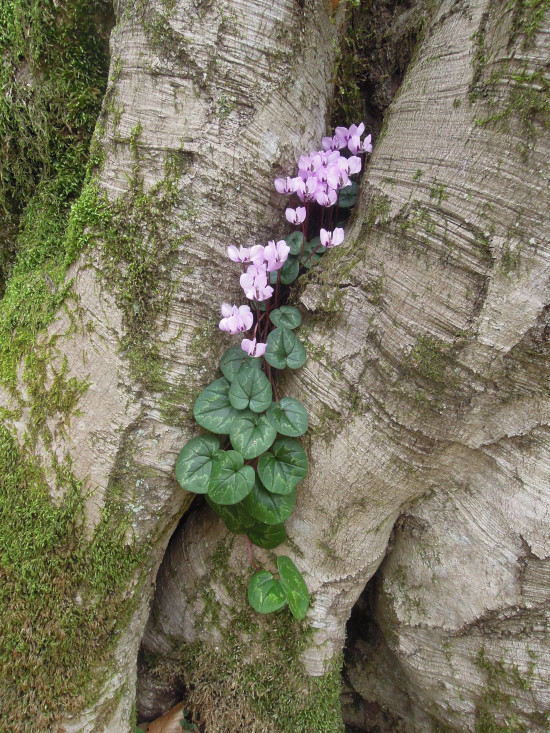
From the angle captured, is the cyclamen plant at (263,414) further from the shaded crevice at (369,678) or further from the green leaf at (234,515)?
the shaded crevice at (369,678)

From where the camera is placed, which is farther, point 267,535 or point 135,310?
point 267,535

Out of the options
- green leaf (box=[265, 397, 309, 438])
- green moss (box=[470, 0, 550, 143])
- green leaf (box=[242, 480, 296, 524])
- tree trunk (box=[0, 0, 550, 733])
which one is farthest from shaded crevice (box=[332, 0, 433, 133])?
green leaf (box=[242, 480, 296, 524])

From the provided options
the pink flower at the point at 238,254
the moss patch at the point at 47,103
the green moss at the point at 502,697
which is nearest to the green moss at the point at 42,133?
the moss patch at the point at 47,103

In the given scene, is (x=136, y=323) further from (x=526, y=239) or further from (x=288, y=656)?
(x=288, y=656)

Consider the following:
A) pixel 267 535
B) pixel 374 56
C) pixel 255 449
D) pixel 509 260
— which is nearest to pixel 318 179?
pixel 509 260

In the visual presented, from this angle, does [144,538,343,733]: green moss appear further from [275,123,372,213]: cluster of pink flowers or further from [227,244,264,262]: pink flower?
[275,123,372,213]: cluster of pink flowers

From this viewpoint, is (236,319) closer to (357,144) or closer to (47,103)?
(357,144)
